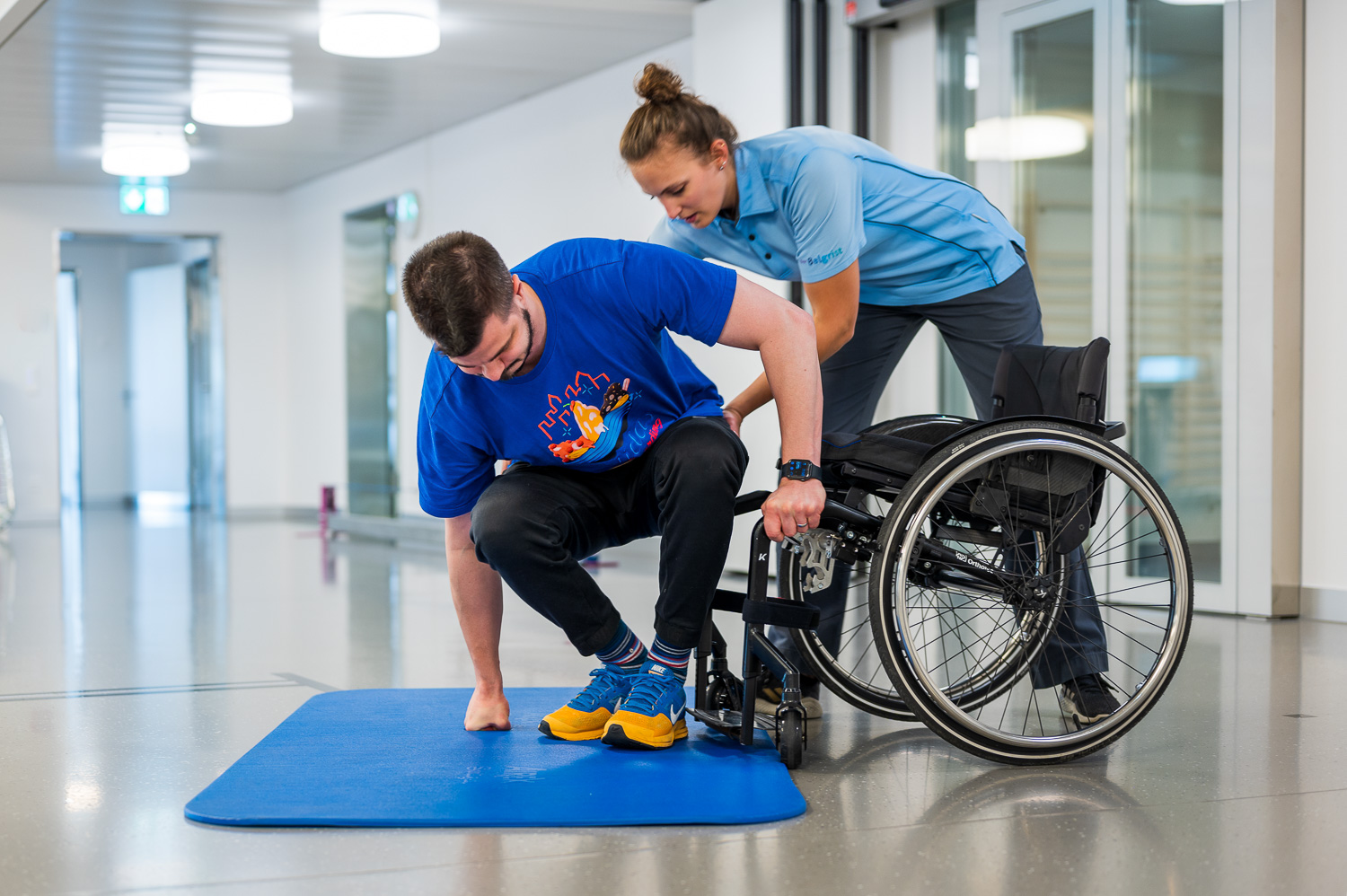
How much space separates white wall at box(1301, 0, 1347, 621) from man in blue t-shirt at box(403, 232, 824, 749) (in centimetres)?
A: 224

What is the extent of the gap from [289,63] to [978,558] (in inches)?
201

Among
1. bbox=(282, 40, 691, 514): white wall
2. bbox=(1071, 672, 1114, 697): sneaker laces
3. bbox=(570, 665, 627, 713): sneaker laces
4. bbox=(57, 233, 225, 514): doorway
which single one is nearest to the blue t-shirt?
bbox=(570, 665, 627, 713): sneaker laces

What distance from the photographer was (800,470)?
1736 mm

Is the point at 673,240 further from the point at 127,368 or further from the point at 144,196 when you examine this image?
the point at 127,368

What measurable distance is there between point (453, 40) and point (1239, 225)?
3585 mm

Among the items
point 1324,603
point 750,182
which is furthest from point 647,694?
point 1324,603

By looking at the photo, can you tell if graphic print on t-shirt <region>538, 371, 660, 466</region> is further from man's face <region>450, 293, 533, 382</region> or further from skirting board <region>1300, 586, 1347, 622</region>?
skirting board <region>1300, 586, 1347, 622</region>

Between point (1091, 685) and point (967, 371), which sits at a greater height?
point (967, 371)

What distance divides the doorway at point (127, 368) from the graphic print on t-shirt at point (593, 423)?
9.86 metres

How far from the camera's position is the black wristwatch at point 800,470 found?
1.74 m

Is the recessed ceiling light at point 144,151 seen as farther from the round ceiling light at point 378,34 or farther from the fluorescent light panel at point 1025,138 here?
the fluorescent light panel at point 1025,138

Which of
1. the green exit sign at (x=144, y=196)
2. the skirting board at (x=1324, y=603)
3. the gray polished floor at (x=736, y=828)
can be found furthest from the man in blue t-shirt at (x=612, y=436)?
the green exit sign at (x=144, y=196)

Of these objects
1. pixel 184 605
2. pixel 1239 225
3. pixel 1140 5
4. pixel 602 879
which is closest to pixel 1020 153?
pixel 1140 5

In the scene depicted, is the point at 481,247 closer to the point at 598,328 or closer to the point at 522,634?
the point at 598,328
